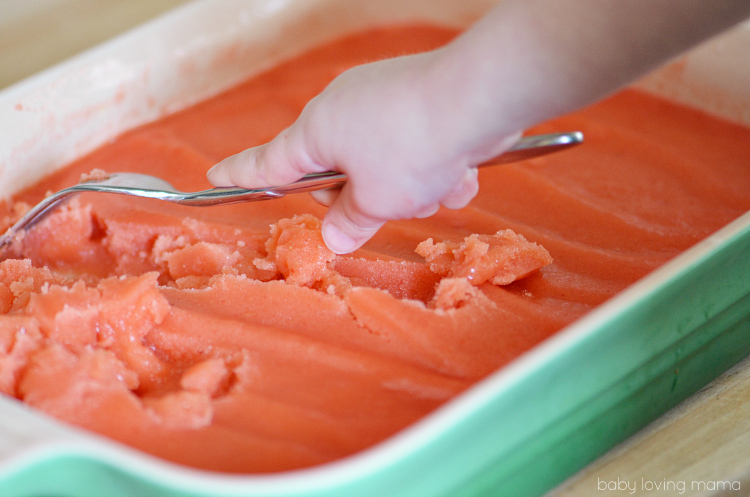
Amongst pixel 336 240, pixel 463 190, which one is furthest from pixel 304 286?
pixel 463 190

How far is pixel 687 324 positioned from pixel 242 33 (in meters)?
0.73

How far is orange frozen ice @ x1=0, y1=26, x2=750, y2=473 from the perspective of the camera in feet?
1.69

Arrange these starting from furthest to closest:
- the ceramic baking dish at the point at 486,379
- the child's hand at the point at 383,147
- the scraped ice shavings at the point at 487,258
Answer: the scraped ice shavings at the point at 487,258
the child's hand at the point at 383,147
the ceramic baking dish at the point at 486,379

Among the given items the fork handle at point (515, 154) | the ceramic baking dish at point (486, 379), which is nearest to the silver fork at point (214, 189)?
the fork handle at point (515, 154)

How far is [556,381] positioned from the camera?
49 centimetres

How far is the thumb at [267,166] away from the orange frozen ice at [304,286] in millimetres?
64

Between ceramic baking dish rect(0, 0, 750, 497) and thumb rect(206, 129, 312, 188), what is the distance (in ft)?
0.81

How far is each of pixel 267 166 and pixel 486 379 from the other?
27 cm

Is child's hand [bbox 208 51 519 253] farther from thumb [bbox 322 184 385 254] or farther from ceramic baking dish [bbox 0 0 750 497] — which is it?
ceramic baking dish [bbox 0 0 750 497]

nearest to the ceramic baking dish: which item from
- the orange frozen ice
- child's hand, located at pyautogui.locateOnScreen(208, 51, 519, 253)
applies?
the orange frozen ice

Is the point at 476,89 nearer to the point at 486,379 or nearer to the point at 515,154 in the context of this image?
the point at 515,154

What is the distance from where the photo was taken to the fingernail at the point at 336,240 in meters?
0.62

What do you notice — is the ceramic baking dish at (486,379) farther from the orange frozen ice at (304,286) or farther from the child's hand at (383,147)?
the child's hand at (383,147)

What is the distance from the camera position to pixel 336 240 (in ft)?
2.07
